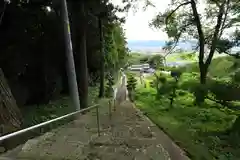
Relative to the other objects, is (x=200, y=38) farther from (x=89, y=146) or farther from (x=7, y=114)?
(x=7, y=114)

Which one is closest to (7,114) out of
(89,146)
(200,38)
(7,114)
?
(7,114)

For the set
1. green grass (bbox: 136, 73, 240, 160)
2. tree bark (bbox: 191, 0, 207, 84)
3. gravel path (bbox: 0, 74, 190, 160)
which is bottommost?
green grass (bbox: 136, 73, 240, 160)

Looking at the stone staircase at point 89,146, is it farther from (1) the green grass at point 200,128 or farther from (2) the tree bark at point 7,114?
(1) the green grass at point 200,128

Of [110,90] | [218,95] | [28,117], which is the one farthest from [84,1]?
[110,90]

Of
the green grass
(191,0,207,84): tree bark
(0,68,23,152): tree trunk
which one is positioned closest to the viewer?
(0,68,23,152): tree trunk

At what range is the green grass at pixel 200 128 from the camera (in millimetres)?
6293

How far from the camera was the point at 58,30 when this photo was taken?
11211 mm

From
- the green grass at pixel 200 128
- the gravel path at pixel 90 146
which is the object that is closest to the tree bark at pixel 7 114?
the gravel path at pixel 90 146

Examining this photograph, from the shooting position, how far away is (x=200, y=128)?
993 cm

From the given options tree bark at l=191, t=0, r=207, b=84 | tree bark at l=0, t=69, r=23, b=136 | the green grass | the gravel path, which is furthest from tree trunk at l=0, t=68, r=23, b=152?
tree bark at l=191, t=0, r=207, b=84

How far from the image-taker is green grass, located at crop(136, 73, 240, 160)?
20.6 ft

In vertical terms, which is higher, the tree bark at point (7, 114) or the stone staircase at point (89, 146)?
the tree bark at point (7, 114)

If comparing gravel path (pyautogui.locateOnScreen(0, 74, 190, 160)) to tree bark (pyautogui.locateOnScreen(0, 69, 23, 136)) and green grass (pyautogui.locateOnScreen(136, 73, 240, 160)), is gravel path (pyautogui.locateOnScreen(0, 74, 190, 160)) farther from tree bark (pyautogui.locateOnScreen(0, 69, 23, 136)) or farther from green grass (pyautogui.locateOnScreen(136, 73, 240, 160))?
green grass (pyautogui.locateOnScreen(136, 73, 240, 160))

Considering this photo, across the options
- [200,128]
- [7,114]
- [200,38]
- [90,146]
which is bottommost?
[200,128]
